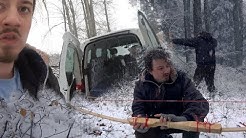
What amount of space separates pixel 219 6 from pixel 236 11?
1.40m

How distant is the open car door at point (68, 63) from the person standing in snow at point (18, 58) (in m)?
5.71

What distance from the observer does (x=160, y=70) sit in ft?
11.1

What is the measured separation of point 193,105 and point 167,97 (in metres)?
0.28

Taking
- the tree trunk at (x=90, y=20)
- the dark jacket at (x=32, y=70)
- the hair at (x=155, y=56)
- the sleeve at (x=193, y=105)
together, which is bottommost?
the sleeve at (x=193, y=105)

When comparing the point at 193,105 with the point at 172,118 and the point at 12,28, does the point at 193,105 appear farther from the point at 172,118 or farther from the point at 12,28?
the point at 12,28

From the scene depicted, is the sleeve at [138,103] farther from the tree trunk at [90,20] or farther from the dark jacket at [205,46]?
the tree trunk at [90,20]

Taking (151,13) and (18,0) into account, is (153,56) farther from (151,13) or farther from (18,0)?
(151,13)

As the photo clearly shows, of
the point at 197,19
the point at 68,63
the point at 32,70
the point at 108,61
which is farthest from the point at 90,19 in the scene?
the point at 32,70

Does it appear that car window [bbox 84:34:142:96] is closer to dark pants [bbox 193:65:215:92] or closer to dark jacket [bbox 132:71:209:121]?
dark pants [bbox 193:65:215:92]

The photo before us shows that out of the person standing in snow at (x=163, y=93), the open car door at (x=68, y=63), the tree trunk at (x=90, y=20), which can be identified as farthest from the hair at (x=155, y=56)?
the tree trunk at (x=90, y=20)

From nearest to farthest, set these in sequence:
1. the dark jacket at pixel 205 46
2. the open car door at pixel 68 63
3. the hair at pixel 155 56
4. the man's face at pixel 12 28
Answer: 1. the man's face at pixel 12 28
2. the hair at pixel 155 56
3. the open car door at pixel 68 63
4. the dark jacket at pixel 205 46

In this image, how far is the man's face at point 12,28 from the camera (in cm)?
86

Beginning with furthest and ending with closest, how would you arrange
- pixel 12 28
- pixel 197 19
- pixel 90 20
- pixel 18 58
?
pixel 197 19 < pixel 90 20 < pixel 18 58 < pixel 12 28

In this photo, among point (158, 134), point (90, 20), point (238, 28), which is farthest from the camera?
point (238, 28)
